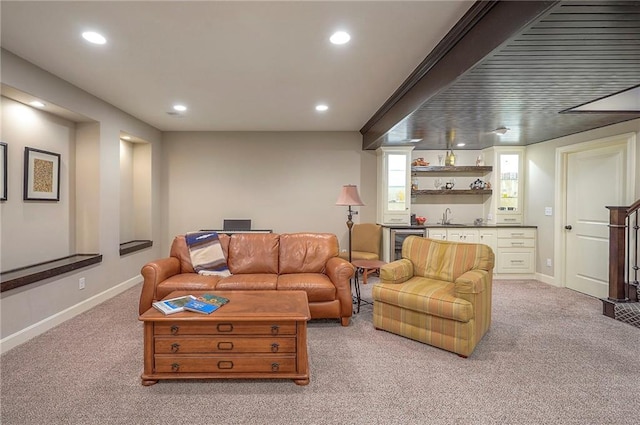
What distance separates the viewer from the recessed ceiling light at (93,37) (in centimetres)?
244

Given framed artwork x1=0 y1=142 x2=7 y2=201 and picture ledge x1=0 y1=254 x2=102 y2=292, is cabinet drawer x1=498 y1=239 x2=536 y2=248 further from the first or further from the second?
framed artwork x1=0 y1=142 x2=7 y2=201

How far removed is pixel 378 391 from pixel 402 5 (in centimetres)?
256

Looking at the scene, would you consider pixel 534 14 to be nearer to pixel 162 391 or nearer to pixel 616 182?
pixel 162 391

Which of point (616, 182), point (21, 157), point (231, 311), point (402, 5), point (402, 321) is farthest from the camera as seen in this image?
point (616, 182)

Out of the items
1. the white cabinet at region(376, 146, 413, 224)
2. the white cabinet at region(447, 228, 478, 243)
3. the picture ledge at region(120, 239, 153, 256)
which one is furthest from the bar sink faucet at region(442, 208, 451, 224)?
the picture ledge at region(120, 239, 153, 256)

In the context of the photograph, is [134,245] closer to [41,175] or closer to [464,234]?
[41,175]

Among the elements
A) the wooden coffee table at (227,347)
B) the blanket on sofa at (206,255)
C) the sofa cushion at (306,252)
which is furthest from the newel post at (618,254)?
the blanket on sofa at (206,255)

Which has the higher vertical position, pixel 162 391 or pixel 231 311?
pixel 231 311

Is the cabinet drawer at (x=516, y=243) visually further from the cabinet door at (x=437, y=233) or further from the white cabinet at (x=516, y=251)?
the cabinet door at (x=437, y=233)

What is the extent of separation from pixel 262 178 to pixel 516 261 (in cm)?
461

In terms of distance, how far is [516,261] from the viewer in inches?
210

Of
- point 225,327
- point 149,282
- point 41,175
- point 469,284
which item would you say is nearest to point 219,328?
point 225,327

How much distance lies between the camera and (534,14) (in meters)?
1.73

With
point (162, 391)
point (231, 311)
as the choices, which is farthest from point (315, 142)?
→ point (162, 391)
